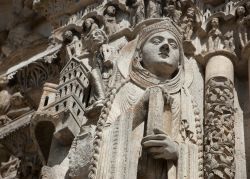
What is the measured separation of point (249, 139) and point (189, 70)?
2.44ft

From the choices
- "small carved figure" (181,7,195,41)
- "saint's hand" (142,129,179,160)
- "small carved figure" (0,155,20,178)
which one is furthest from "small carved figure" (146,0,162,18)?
"small carved figure" (0,155,20,178)

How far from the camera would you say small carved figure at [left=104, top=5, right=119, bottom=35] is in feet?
19.7

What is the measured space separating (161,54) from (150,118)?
0.69 metres

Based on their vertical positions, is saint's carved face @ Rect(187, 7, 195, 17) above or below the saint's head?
above

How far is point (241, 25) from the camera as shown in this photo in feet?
19.4

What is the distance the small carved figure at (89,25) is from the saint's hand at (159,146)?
5.72 feet

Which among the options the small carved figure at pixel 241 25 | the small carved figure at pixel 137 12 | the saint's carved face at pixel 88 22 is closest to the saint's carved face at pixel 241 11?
the small carved figure at pixel 241 25

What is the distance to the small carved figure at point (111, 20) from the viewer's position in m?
6.01

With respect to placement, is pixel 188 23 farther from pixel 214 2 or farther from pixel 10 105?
pixel 10 105

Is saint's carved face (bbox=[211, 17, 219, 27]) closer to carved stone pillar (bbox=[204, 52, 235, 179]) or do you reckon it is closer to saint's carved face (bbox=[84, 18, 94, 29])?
carved stone pillar (bbox=[204, 52, 235, 179])

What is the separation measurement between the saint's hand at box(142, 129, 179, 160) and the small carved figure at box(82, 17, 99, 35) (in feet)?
5.72

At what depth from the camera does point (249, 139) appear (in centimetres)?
530

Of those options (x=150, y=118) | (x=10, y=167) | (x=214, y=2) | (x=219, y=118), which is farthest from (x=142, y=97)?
(x=10, y=167)

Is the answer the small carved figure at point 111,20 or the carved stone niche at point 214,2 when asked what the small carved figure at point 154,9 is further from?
the carved stone niche at point 214,2
